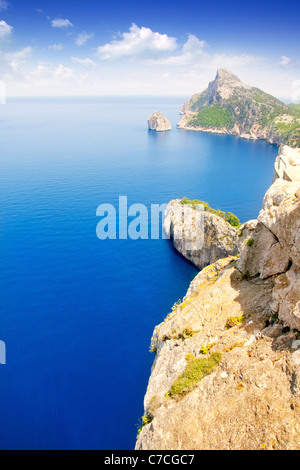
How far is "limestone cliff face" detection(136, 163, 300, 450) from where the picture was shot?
1309cm

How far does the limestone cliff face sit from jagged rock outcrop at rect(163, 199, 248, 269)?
2951 centimetres

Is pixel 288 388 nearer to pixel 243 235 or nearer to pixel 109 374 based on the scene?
pixel 243 235

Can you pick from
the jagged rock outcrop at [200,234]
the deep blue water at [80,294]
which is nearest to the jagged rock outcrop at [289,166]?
the jagged rock outcrop at [200,234]

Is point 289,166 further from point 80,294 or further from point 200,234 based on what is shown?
point 80,294

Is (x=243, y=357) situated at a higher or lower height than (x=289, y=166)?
lower

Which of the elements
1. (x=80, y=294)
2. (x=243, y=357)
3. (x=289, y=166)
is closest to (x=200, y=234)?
(x=80, y=294)

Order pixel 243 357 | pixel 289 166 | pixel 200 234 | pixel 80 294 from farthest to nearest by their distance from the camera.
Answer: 1. pixel 200 234
2. pixel 80 294
3. pixel 289 166
4. pixel 243 357

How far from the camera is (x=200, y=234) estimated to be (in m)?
56.9

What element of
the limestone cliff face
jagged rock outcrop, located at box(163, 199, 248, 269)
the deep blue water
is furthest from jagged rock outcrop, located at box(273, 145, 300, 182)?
the deep blue water

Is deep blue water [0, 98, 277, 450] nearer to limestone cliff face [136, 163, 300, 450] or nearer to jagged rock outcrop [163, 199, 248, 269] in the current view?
jagged rock outcrop [163, 199, 248, 269]

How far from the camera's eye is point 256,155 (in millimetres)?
154000

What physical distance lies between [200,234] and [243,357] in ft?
137
